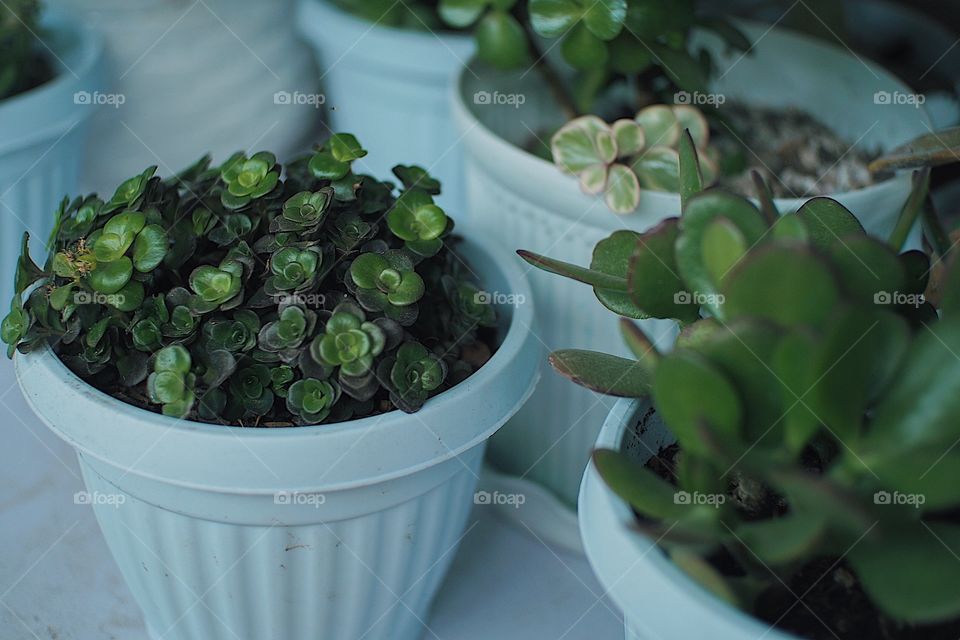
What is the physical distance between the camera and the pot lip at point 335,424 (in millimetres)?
575

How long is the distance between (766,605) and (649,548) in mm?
69

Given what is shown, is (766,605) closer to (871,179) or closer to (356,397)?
(356,397)

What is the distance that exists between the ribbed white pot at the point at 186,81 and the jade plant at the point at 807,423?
800 millimetres

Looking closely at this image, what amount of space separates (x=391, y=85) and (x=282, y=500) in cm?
69

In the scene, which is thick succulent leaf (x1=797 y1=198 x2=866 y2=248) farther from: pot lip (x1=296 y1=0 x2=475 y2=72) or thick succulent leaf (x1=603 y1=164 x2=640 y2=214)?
pot lip (x1=296 y1=0 x2=475 y2=72)

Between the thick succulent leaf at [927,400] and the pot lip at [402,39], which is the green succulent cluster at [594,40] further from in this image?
the thick succulent leaf at [927,400]

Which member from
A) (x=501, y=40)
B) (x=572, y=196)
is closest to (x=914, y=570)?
(x=572, y=196)

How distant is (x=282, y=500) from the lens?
1.95 feet

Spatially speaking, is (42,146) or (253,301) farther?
(42,146)

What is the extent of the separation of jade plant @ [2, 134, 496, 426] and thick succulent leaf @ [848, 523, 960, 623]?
282 mm

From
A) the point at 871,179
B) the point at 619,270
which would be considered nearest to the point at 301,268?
the point at 619,270
